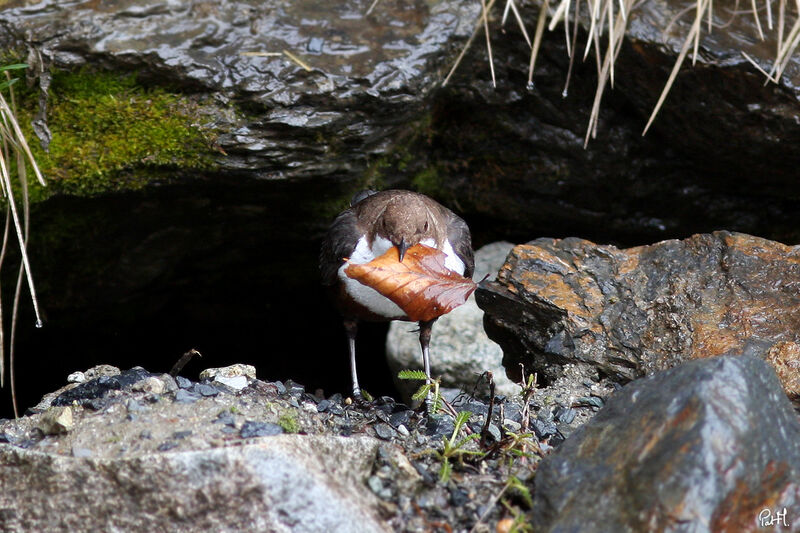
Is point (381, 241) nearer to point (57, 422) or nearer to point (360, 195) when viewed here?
point (360, 195)

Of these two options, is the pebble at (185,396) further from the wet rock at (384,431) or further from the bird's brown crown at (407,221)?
the bird's brown crown at (407,221)

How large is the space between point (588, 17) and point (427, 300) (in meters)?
1.79

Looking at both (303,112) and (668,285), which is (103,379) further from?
(668,285)

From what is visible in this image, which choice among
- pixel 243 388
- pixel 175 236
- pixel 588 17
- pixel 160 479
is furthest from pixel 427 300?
pixel 175 236

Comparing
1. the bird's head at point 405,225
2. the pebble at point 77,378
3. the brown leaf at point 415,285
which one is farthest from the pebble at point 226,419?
the bird's head at point 405,225

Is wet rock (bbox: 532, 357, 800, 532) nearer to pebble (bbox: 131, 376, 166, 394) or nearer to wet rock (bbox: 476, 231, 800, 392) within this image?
wet rock (bbox: 476, 231, 800, 392)

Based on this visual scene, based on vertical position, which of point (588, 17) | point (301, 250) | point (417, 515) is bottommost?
point (301, 250)

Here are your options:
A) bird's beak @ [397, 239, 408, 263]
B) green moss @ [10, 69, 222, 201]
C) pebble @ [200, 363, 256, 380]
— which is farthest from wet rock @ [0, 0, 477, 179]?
pebble @ [200, 363, 256, 380]

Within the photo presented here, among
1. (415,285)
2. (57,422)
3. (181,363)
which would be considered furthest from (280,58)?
(57,422)

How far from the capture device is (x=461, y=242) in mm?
3693

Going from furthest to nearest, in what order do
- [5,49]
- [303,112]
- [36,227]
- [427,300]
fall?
[36,227]
[303,112]
[5,49]
[427,300]

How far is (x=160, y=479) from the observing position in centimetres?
191

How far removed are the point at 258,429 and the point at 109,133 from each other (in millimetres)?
2153

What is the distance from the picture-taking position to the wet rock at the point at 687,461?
170 cm
